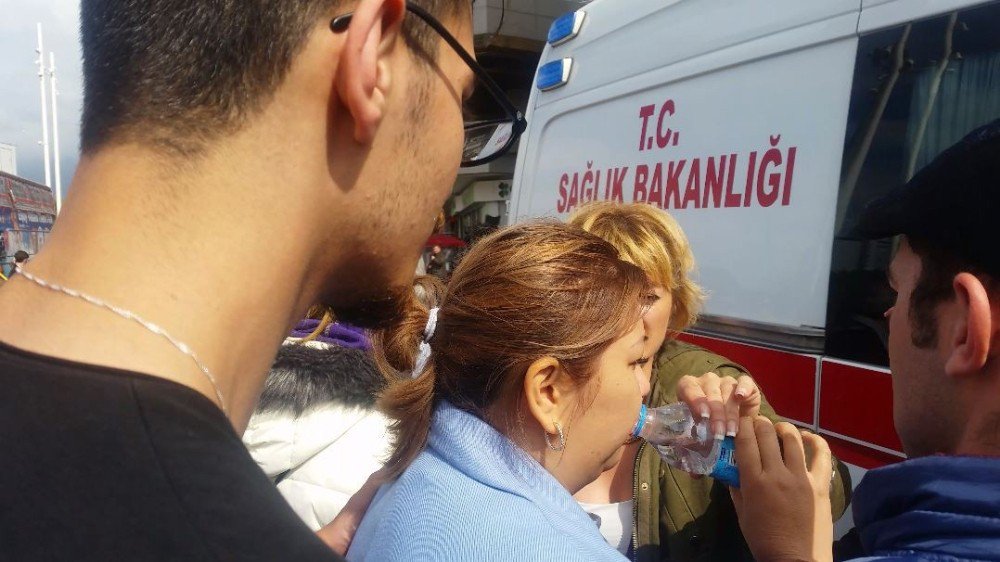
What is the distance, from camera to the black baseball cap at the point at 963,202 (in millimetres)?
1007

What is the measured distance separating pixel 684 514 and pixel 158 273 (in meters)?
1.54

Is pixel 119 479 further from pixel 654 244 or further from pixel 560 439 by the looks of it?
pixel 654 244

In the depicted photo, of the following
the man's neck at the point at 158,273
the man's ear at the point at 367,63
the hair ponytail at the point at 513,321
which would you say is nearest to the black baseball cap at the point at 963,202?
the hair ponytail at the point at 513,321

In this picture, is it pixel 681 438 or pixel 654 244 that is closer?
pixel 681 438

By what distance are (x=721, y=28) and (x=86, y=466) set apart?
2.43m

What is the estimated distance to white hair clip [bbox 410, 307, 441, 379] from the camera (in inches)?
60.1

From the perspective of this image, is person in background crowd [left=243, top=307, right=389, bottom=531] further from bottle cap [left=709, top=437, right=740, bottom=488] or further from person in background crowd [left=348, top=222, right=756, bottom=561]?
bottle cap [left=709, top=437, right=740, bottom=488]

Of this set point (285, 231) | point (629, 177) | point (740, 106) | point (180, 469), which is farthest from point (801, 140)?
point (180, 469)

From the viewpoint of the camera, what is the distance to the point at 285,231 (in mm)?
Result: 814

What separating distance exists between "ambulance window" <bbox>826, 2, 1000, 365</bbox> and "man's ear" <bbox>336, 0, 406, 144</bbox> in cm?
166

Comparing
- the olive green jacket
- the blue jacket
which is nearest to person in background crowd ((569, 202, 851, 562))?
the olive green jacket

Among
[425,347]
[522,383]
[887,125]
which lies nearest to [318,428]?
[425,347]

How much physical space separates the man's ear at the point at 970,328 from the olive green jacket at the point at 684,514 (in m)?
0.87

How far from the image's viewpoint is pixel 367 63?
806 mm
